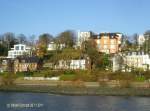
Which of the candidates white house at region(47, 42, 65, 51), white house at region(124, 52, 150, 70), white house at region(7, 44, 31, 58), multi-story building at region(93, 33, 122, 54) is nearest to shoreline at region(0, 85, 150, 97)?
white house at region(124, 52, 150, 70)

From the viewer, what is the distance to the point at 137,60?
6875cm

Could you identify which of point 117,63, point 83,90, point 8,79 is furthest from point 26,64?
point 83,90

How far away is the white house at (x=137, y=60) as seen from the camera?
6638 cm

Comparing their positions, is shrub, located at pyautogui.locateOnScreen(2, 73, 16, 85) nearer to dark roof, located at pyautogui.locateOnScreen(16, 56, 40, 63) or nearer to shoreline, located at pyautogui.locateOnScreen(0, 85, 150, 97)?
shoreline, located at pyautogui.locateOnScreen(0, 85, 150, 97)

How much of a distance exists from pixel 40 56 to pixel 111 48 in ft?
62.6

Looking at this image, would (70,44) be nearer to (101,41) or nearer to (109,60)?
(101,41)

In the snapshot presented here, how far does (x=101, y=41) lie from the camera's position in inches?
3526

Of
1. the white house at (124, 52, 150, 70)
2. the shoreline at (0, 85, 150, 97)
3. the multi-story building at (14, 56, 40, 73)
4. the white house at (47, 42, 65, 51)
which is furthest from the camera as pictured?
the white house at (47, 42, 65, 51)

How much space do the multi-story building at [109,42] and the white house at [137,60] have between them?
1689 cm

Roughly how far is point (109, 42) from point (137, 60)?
20601mm

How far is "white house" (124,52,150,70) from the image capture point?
66375mm

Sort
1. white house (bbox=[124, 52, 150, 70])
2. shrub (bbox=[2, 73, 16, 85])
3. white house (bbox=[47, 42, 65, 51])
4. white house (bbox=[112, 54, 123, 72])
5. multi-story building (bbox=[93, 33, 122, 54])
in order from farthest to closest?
multi-story building (bbox=[93, 33, 122, 54])
white house (bbox=[47, 42, 65, 51])
white house (bbox=[124, 52, 150, 70])
white house (bbox=[112, 54, 123, 72])
shrub (bbox=[2, 73, 16, 85])

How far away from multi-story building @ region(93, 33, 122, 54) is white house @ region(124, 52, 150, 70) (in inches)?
665

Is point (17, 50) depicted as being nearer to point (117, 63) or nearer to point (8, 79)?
point (117, 63)
